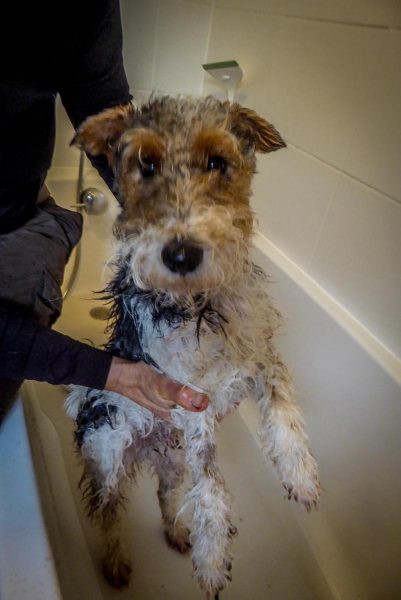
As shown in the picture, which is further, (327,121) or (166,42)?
(166,42)

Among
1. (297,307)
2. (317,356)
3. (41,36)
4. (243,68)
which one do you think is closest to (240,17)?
(243,68)

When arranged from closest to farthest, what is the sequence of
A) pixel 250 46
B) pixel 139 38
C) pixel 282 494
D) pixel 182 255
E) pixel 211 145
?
1. pixel 182 255
2. pixel 211 145
3. pixel 282 494
4. pixel 250 46
5. pixel 139 38

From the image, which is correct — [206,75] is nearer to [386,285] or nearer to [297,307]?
[297,307]

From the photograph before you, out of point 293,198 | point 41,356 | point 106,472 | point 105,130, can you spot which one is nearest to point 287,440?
point 106,472

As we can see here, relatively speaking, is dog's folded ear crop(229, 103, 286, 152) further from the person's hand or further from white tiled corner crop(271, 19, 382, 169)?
the person's hand

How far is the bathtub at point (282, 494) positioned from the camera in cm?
107

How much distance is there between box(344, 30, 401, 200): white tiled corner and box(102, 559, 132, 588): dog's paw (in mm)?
1456

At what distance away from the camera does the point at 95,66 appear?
3.81 ft

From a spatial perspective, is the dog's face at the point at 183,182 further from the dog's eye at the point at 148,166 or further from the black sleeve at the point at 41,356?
the black sleeve at the point at 41,356

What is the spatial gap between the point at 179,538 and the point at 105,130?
1353 mm

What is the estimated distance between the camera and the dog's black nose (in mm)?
761

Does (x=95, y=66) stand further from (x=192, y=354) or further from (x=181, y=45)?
(x=181, y=45)

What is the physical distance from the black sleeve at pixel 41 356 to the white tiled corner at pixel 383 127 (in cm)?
102

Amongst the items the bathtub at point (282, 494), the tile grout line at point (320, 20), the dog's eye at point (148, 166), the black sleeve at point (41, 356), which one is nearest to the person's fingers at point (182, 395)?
the black sleeve at point (41, 356)
